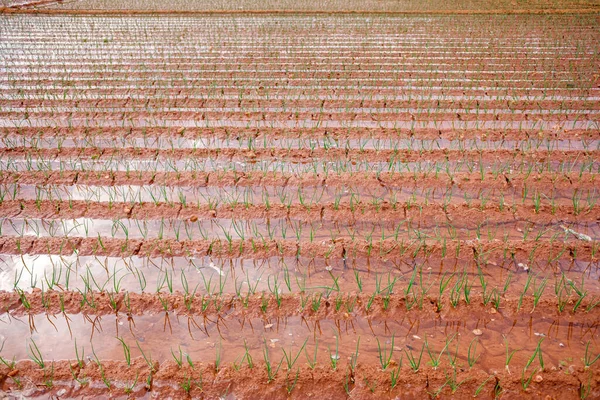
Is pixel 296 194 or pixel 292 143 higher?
pixel 292 143

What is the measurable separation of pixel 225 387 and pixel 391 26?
10.4 m

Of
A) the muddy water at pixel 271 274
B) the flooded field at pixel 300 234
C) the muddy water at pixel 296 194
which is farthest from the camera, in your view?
the muddy water at pixel 296 194

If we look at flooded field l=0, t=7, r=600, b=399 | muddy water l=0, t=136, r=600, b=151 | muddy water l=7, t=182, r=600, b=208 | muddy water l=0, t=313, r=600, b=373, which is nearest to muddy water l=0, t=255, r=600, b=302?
flooded field l=0, t=7, r=600, b=399

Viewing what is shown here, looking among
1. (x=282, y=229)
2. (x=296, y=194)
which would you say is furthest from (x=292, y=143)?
(x=282, y=229)

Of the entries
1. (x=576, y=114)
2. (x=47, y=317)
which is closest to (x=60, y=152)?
(x=47, y=317)

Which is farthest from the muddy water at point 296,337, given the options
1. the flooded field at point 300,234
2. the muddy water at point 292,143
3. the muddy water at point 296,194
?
the muddy water at point 292,143

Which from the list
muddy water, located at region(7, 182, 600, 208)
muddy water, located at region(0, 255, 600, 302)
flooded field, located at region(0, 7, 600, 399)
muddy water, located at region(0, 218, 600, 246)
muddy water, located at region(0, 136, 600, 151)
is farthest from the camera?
muddy water, located at region(0, 136, 600, 151)

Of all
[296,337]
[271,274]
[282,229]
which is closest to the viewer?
[296,337]

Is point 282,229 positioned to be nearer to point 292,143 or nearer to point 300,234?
point 300,234

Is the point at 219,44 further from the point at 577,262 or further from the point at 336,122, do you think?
the point at 577,262

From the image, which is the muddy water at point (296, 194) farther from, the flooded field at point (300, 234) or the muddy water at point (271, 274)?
the muddy water at point (271, 274)

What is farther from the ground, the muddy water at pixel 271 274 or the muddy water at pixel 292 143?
the muddy water at pixel 292 143

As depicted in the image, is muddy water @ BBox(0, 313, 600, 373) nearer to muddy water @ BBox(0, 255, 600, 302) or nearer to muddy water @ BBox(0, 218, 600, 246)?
muddy water @ BBox(0, 255, 600, 302)

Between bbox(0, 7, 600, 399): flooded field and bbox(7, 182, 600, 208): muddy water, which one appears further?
bbox(7, 182, 600, 208): muddy water
